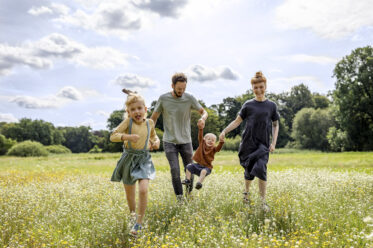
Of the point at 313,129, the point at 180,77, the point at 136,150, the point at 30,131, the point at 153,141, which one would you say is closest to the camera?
the point at 136,150

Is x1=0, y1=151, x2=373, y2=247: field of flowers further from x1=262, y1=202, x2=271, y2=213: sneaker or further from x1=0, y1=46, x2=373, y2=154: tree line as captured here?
x1=0, y1=46, x2=373, y2=154: tree line

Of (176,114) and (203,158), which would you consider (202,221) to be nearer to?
(203,158)

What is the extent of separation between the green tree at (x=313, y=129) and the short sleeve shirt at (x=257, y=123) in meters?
57.8

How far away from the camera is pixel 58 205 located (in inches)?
286

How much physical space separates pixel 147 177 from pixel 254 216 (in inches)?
77.9

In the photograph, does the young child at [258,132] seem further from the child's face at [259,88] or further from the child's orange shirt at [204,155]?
the child's orange shirt at [204,155]

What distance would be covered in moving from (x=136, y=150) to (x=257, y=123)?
2440 millimetres

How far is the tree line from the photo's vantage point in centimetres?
4309

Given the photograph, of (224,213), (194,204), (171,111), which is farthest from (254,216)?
(171,111)

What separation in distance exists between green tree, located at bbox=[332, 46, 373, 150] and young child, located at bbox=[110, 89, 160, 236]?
42527 mm

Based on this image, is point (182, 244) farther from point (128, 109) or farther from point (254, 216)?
point (128, 109)

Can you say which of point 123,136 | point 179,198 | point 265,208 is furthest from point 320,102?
point 123,136

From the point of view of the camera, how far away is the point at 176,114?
6824mm

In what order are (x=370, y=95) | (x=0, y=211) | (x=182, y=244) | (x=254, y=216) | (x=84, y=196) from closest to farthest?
(x=182, y=244) → (x=254, y=216) → (x=0, y=211) → (x=84, y=196) → (x=370, y=95)
